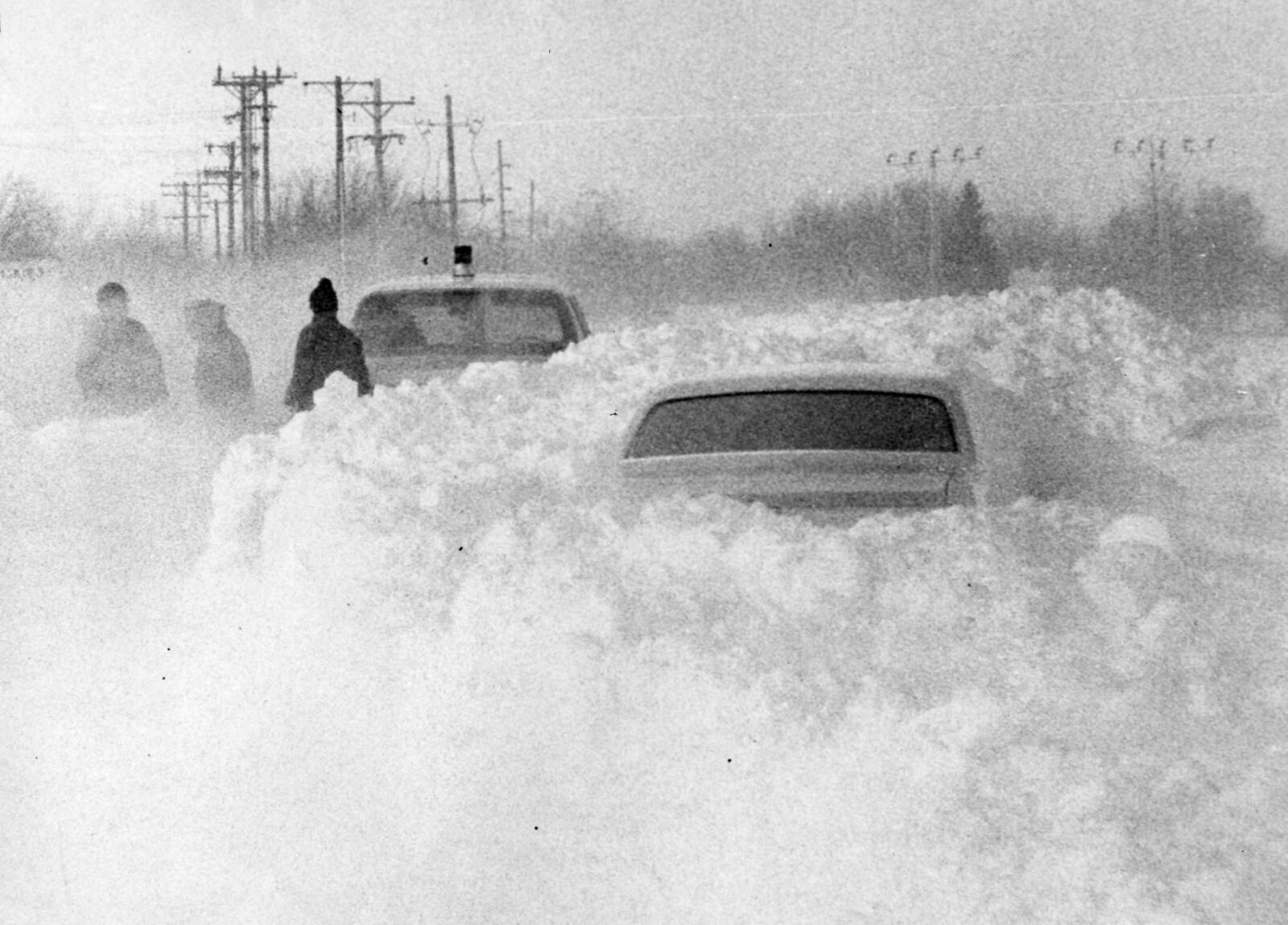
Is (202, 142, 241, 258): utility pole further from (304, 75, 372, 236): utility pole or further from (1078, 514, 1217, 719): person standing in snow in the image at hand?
(1078, 514, 1217, 719): person standing in snow

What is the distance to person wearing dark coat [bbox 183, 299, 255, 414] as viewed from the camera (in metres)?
12.5

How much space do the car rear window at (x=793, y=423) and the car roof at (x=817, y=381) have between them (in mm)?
30

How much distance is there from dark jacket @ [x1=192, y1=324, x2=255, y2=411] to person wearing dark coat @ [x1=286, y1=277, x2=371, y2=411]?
1194mm

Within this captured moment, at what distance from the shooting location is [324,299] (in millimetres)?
11359

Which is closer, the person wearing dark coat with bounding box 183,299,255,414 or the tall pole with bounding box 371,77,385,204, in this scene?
the person wearing dark coat with bounding box 183,299,255,414

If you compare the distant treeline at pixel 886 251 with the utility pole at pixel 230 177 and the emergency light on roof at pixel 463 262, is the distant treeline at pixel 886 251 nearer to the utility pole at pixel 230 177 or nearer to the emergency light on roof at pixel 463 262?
the utility pole at pixel 230 177

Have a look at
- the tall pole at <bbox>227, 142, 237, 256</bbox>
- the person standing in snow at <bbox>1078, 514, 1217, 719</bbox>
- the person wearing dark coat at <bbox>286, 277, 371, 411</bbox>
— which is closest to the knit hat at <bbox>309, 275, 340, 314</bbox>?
the person wearing dark coat at <bbox>286, 277, 371, 411</bbox>

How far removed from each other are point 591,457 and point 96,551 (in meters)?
4.02

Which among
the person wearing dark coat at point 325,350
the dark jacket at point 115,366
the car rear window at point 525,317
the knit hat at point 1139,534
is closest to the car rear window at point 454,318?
the car rear window at point 525,317

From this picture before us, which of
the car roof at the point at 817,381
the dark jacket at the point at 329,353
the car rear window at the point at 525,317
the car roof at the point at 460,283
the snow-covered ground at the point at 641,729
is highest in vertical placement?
the car roof at the point at 460,283

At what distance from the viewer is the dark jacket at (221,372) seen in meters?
12.5

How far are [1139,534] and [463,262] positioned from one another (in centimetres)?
794

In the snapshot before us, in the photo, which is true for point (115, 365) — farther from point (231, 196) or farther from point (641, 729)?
point (231, 196)

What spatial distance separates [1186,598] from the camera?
4891 millimetres
